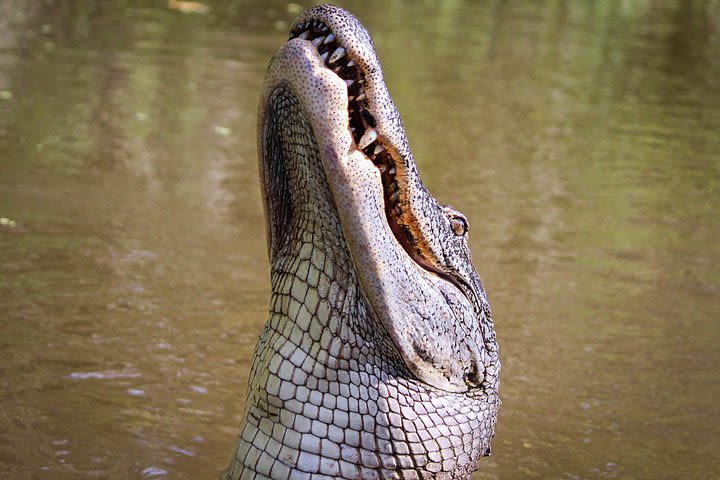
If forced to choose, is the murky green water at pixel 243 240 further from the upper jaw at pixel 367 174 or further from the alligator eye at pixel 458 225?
the upper jaw at pixel 367 174

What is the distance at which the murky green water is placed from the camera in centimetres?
448

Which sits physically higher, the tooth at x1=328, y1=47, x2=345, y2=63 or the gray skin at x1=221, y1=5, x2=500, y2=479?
the tooth at x1=328, y1=47, x2=345, y2=63

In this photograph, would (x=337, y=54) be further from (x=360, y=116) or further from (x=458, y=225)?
(x=458, y=225)

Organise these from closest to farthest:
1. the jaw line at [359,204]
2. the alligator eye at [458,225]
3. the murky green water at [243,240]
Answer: the jaw line at [359,204], the alligator eye at [458,225], the murky green water at [243,240]

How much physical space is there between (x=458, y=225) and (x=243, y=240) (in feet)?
11.6

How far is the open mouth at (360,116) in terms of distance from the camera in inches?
104

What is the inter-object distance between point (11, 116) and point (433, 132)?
3.66 metres

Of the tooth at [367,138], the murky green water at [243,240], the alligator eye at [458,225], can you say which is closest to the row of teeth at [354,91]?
the tooth at [367,138]

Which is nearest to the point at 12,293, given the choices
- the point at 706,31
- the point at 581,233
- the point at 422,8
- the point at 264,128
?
the point at 264,128

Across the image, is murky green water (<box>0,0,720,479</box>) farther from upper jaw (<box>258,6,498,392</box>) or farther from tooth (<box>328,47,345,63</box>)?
tooth (<box>328,47,345,63</box>)

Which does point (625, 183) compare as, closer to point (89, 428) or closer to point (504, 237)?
point (504, 237)

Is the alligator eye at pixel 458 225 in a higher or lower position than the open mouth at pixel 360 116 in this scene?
lower

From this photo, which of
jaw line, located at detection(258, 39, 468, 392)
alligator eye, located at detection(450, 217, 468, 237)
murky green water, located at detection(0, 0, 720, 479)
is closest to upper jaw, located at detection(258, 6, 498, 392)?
jaw line, located at detection(258, 39, 468, 392)

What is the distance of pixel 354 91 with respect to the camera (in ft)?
8.73
